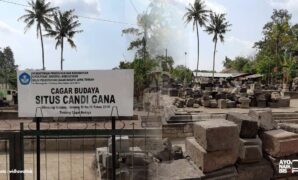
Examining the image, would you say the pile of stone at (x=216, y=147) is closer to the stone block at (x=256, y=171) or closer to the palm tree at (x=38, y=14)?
the stone block at (x=256, y=171)

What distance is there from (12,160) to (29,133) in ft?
1.22

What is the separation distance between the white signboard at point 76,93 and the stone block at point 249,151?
1363mm

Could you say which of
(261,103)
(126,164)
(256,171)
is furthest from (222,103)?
(256,171)

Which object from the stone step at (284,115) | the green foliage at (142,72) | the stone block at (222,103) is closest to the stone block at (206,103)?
the stone block at (222,103)

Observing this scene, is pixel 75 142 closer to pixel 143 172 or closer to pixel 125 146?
pixel 125 146

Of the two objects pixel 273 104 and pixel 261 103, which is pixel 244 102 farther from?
pixel 273 104

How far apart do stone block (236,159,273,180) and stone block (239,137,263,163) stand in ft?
0.22

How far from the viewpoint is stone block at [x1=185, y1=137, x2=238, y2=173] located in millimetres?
3369

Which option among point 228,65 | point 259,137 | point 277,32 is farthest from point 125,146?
point 228,65

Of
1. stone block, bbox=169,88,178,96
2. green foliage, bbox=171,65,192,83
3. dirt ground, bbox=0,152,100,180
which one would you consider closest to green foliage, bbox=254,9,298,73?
green foliage, bbox=171,65,192,83

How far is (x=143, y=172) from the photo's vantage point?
4289 mm

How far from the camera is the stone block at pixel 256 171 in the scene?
11.8 feet

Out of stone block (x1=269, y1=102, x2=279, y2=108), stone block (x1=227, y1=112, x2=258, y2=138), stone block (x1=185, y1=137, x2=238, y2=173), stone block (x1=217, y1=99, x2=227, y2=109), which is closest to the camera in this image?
stone block (x1=185, y1=137, x2=238, y2=173)

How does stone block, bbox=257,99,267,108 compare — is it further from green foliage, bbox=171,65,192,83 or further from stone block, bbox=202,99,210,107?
green foliage, bbox=171,65,192,83
